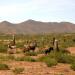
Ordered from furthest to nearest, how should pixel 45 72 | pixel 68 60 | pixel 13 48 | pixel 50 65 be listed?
pixel 13 48
pixel 68 60
pixel 50 65
pixel 45 72

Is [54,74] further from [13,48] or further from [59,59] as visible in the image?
[13,48]

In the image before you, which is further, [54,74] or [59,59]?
[59,59]

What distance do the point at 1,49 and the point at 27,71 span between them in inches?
687

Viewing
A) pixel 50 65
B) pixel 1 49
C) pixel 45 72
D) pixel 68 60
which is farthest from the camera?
pixel 1 49

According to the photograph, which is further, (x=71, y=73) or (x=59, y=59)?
(x=59, y=59)

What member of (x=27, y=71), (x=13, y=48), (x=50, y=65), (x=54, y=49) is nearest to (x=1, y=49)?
(x=13, y=48)

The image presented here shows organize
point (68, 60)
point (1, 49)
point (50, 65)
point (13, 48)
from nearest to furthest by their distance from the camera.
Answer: point (50, 65), point (68, 60), point (13, 48), point (1, 49)

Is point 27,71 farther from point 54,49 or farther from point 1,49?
point 1,49

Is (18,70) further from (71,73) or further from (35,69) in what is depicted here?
(71,73)

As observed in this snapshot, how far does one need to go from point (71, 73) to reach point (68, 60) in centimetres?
571

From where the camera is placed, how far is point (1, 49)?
35.4 meters

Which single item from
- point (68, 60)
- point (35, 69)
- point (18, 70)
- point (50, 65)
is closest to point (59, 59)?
point (68, 60)

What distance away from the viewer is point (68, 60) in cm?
2405

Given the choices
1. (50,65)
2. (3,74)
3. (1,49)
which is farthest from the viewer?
(1,49)
